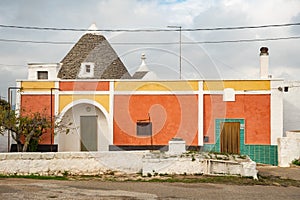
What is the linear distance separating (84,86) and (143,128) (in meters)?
3.50

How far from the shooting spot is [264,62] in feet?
76.8

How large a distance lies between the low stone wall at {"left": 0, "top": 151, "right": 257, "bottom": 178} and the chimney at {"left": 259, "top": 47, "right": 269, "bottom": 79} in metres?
7.86

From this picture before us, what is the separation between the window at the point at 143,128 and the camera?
2239 cm

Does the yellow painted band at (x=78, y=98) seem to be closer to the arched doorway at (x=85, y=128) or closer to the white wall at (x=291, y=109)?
the arched doorway at (x=85, y=128)

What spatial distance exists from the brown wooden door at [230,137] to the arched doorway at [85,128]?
5.53 meters

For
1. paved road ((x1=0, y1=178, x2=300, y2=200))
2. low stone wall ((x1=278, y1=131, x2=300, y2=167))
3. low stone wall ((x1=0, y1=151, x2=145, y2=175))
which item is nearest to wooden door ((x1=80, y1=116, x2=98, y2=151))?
low stone wall ((x1=0, y1=151, x2=145, y2=175))

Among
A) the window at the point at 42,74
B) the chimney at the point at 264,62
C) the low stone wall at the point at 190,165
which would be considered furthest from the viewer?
the window at the point at 42,74

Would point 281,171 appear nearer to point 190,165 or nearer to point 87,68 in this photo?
point 190,165

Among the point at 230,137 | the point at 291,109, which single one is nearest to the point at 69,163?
the point at 230,137

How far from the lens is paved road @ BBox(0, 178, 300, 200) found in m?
11.3

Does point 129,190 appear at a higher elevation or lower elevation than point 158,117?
lower

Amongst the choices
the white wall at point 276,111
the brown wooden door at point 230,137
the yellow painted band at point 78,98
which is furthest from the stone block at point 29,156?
the white wall at point 276,111

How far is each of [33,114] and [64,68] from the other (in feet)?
14.4

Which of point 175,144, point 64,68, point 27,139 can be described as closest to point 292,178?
point 175,144
